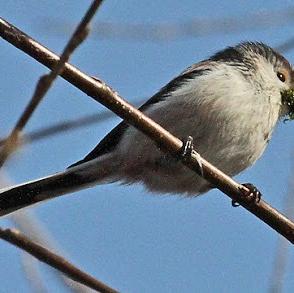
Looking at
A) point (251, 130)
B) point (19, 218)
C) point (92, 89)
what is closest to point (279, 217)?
point (92, 89)

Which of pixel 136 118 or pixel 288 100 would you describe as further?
pixel 288 100

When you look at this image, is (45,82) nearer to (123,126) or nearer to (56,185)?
(56,185)

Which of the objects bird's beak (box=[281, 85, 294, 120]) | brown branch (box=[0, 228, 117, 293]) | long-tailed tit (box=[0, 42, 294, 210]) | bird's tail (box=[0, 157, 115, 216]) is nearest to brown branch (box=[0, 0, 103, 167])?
brown branch (box=[0, 228, 117, 293])

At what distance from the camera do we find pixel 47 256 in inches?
52.3

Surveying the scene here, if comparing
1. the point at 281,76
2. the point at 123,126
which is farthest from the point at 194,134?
the point at 281,76

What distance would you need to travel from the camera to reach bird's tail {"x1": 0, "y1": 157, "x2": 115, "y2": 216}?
2262 mm

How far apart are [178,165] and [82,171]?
1.37 ft

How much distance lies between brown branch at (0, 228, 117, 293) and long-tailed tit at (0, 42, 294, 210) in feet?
4.37

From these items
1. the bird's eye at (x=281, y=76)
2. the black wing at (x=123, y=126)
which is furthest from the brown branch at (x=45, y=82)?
the bird's eye at (x=281, y=76)

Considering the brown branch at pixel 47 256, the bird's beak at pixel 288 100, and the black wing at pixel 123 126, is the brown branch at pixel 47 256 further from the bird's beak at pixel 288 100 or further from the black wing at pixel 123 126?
the bird's beak at pixel 288 100

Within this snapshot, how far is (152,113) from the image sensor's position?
300 centimetres

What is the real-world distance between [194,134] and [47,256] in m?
1.60

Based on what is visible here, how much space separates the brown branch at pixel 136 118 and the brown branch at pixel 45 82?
48 cm

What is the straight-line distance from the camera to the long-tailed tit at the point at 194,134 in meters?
2.86
